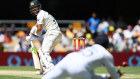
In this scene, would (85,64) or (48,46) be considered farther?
(48,46)

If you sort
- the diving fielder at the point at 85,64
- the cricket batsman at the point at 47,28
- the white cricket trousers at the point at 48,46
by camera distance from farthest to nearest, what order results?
1. the cricket batsman at the point at 47,28
2. the white cricket trousers at the point at 48,46
3. the diving fielder at the point at 85,64

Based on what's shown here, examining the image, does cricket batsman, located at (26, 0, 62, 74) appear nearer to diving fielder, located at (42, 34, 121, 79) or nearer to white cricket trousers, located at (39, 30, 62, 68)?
white cricket trousers, located at (39, 30, 62, 68)

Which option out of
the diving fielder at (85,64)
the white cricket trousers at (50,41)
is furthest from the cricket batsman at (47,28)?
the diving fielder at (85,64)

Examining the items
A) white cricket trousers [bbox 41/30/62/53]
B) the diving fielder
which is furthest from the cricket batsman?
the diving fielder

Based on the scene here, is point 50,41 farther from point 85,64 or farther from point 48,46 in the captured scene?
point 85,64

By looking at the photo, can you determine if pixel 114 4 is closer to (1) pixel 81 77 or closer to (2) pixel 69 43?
(2) pixel 69 43

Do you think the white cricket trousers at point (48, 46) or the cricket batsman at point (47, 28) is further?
the cricket batsman at point (47, 28)

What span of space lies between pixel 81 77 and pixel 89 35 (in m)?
10.2

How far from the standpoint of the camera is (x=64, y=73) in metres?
6.12

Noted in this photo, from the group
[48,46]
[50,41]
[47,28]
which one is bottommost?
[48,46]

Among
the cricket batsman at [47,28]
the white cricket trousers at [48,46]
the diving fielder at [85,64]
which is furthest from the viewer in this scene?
the cricket batsman at [47,28]

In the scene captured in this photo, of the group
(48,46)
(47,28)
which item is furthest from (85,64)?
(47,28)

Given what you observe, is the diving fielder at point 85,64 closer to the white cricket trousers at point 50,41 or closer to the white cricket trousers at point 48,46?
the white cricket trousers at point 48,46

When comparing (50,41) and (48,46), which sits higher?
(50,41)
